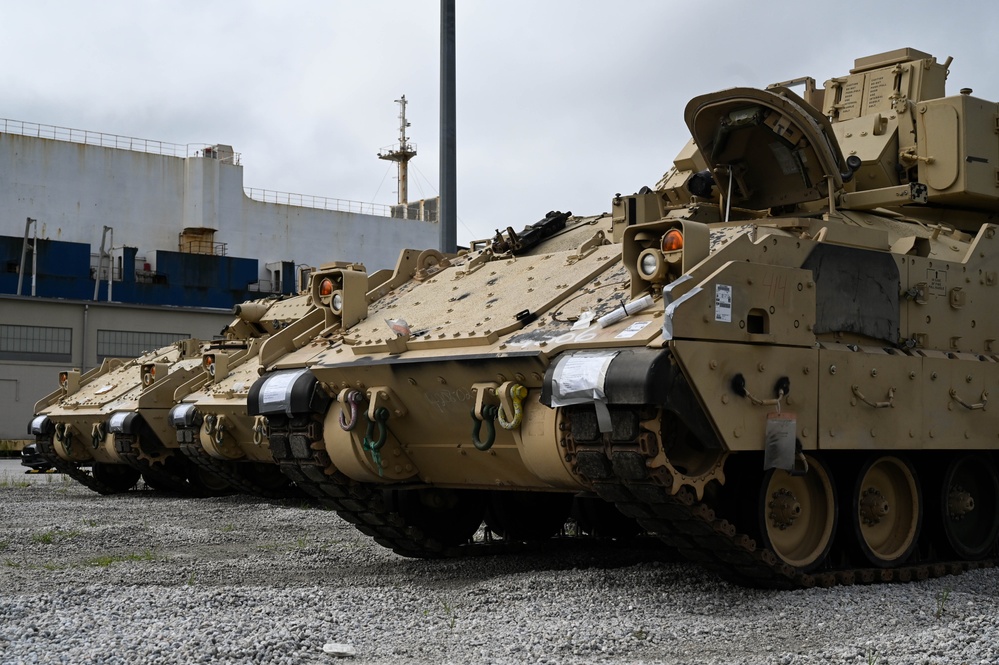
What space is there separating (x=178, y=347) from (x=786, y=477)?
14.9 meters

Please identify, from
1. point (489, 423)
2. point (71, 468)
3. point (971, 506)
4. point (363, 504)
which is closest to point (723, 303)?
point (489, 423)

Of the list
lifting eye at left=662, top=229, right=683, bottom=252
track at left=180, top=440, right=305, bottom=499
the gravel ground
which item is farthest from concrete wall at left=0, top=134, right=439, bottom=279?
lifting eye at left=662, top=229, right=683, bottom=252

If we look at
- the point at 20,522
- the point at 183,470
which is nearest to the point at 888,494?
the point at 20,522

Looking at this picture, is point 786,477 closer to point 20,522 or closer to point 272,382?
point 272,382

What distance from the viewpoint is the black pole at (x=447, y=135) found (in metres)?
15.9

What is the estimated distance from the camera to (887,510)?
9.55 metres

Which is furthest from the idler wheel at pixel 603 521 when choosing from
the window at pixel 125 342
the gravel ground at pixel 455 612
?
the window at pixel 125 342

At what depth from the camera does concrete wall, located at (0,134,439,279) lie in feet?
136

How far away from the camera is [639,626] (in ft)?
24.7

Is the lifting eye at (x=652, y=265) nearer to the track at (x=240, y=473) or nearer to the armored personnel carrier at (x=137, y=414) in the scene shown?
the track at (x=240, y=473)

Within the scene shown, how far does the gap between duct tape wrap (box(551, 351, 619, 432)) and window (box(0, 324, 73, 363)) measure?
98.3 ft

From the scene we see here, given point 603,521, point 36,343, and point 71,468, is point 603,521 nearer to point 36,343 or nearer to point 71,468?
point 71,468

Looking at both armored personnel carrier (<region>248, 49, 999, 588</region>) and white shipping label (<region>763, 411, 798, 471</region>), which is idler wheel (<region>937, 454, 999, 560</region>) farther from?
white shipping label (<region>763, 411, 798, 471</region>)

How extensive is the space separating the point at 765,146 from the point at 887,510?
293cm
